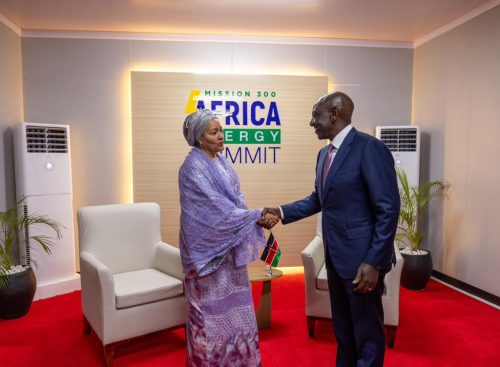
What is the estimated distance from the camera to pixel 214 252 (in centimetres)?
195

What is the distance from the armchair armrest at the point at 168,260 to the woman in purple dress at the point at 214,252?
2.66ft

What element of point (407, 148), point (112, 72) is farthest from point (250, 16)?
point (407, 148)

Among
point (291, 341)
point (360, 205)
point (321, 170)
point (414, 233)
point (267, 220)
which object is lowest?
point (291, 341)

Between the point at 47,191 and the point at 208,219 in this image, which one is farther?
the point at 47,191

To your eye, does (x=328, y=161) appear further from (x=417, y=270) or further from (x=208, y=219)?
(x=417, y=270)

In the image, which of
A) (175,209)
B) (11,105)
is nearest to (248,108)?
(175,209)

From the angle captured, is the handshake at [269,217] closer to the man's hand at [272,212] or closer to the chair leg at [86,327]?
the man's hand at [272,212]

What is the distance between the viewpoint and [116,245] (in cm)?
309

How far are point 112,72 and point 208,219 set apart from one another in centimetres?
332

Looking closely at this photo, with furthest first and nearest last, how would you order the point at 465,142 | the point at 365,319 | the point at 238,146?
the point at 238,146 → the point at 465,142 → the point at 365,319

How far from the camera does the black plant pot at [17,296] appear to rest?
3.24 m

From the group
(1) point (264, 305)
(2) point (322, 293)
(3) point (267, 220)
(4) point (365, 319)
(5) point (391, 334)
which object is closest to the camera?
(4) point (365, 319)

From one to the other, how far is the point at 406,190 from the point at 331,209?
2751mm

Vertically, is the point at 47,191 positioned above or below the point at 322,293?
above
